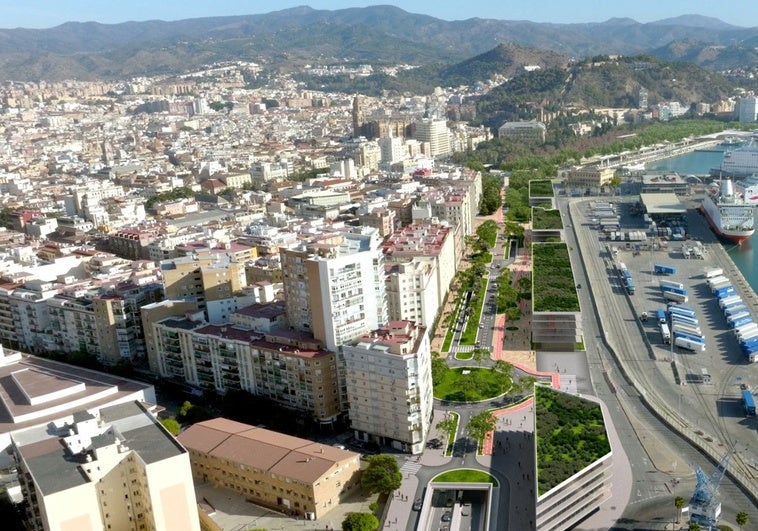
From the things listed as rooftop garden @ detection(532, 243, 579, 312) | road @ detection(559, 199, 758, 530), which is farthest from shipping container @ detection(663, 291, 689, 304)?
rooftop garden @ detection(532, 243, 579, 312)

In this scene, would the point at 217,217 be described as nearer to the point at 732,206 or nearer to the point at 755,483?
the point at 732,206

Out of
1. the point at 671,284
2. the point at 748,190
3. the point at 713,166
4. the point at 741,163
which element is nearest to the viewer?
the point at 671,284

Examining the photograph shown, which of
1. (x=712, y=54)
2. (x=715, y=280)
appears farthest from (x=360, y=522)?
(x=712, y=54)

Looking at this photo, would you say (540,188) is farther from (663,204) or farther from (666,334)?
(666,334)

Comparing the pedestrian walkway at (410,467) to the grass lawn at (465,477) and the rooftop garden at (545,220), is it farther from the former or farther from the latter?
the rooftop garden at (545,220)

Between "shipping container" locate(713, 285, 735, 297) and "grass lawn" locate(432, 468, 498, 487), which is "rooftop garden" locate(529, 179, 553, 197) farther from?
"grass lawn" locate(432, 468, 498, 487)
